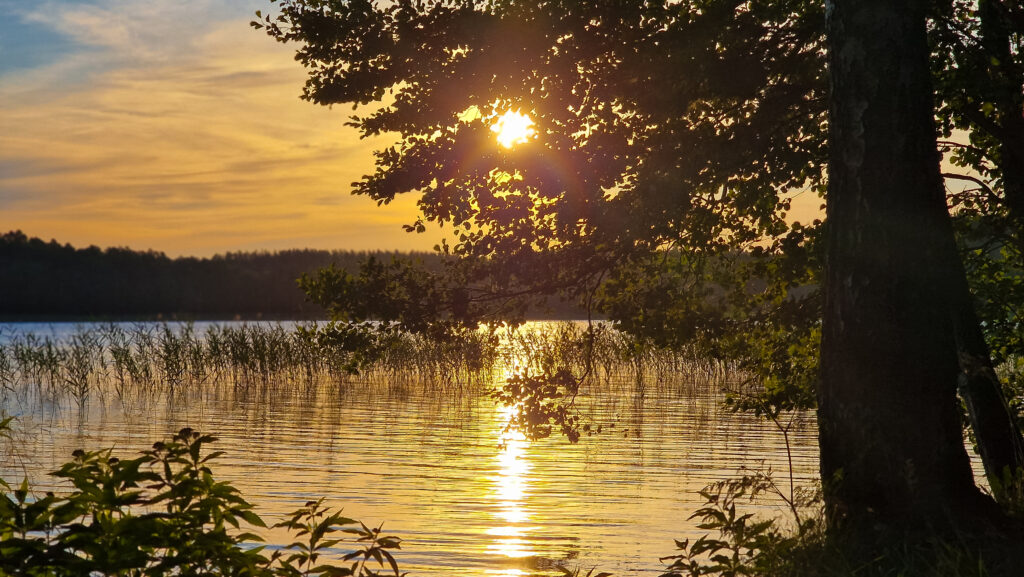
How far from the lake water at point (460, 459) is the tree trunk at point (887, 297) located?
322 centimetres

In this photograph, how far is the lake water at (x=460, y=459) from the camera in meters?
11.4

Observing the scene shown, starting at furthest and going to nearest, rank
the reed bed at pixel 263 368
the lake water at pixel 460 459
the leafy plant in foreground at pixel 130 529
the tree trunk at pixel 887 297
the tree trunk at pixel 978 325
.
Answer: the reed bed at pixel 263 368
the lake water at pixel 460 459
the tree trunk at pixel 978 325
the tree trunk at pixel 887 297
the leafy plant in foreground at pixel 130 529

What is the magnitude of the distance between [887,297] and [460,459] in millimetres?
11392

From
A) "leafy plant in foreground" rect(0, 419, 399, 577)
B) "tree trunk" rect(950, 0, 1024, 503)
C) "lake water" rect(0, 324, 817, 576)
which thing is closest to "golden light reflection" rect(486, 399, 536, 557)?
"lake water" rect(0, 324, 817, 576)

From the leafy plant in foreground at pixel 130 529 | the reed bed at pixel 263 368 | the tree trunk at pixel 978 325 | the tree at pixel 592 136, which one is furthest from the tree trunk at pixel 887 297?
the reed bed at pixel 263 368

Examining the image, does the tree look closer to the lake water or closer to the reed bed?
the lake water

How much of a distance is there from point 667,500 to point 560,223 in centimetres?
520

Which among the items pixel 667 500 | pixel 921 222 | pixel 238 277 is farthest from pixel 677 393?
→ pixel 238 277

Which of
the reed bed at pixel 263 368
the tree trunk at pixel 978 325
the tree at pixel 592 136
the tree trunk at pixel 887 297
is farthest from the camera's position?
the reed bed at pixel 263 368

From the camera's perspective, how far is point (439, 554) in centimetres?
1055

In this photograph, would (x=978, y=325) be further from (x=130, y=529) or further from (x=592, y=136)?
(x=130, y=529)

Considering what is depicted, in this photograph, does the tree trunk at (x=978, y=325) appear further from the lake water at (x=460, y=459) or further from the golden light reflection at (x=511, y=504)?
the golden light reflection at (x=511, y=504)

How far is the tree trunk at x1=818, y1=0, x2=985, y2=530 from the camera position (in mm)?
7328

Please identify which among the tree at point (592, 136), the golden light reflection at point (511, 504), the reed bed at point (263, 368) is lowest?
the golden light reflection at point (511, 504)
